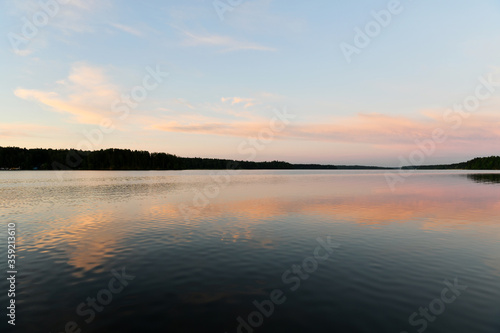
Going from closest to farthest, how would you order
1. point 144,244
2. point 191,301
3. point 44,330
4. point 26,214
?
point 44,330, point 191,301, point 144,244, point 26,214

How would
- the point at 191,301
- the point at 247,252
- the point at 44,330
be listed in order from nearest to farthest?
the point at 44,330 → the point at 191,301 → the point at 247,252

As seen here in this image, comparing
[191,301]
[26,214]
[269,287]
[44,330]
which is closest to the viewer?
[44,330]

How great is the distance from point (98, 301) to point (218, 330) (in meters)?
6.37

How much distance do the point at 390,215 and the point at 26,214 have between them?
48.8m

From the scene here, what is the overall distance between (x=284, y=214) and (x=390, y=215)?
46.4ft

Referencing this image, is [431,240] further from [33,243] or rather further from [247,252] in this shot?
[33,243]

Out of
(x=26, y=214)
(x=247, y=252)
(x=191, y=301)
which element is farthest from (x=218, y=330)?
(x=26, y=214)

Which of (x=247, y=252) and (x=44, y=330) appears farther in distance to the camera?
(x=247, y=252)

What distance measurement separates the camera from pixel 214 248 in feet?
70.6

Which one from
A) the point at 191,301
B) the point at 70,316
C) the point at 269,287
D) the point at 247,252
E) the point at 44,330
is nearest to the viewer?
the point at 44,330

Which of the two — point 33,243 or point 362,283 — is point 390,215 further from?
point 33,243

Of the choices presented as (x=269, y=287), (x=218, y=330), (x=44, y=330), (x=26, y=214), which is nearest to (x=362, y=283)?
(x=269, y=287)

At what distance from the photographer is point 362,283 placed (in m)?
14.7

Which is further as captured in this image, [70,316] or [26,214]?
[26,214]
